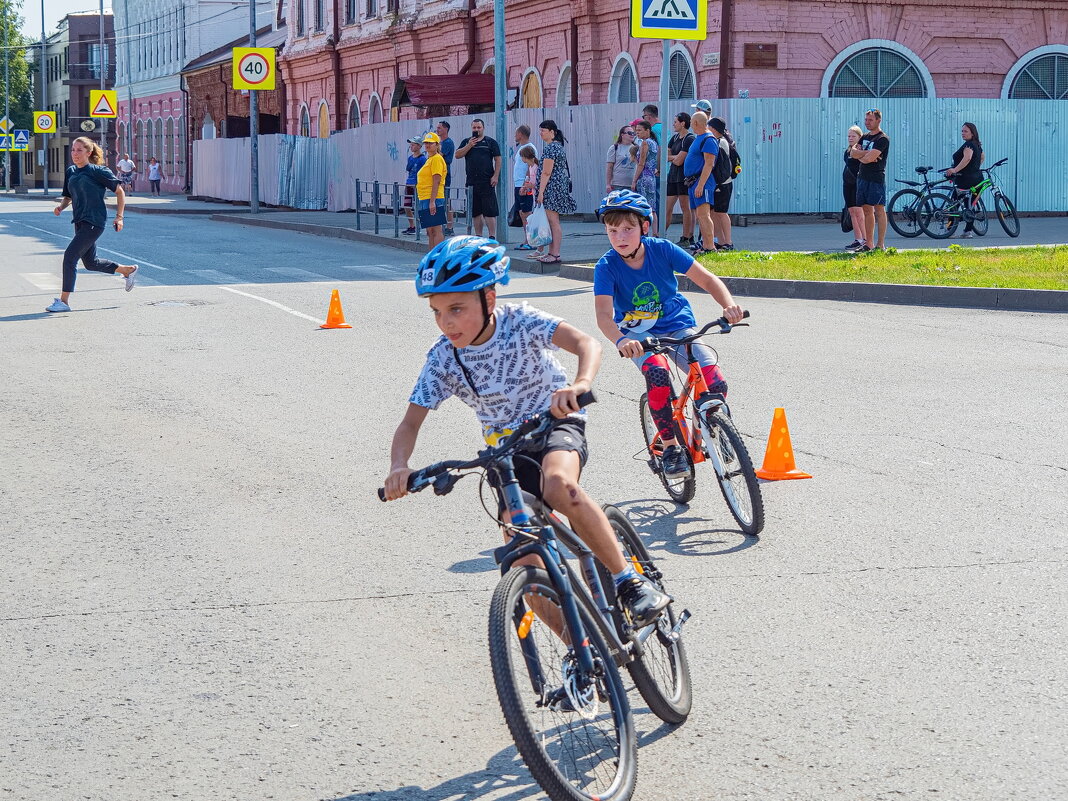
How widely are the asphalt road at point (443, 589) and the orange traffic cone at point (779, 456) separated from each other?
266 mm

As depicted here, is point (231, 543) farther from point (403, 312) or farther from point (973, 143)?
point (973, 143)

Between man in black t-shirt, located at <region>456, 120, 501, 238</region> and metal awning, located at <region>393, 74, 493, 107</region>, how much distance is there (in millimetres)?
12807

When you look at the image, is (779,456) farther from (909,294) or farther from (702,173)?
(702,173)

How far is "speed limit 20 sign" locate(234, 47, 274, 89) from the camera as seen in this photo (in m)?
37.5

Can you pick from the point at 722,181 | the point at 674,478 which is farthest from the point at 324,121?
the point at 674,478

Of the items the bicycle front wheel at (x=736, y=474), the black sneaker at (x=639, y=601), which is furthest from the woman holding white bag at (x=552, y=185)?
the black sneaker at (x=639, y=601)

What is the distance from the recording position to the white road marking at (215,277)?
18.7 meters

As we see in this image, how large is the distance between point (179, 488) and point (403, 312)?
7770mm

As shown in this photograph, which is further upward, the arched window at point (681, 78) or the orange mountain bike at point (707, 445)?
the arched window at point (681, 78)

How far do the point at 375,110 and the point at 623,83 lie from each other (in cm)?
1570

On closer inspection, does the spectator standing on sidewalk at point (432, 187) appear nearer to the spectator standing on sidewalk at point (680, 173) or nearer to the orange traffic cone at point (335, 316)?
the spectator standing on sidewalk at point (680, 173)

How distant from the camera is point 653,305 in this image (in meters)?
6.80

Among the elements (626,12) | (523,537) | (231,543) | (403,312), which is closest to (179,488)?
(231,543)

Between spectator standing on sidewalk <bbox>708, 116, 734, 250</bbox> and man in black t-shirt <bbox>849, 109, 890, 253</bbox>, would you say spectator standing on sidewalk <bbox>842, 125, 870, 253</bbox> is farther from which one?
spectator standing on sidewalk <bbox>708, 116, 734, 250</bbox>
